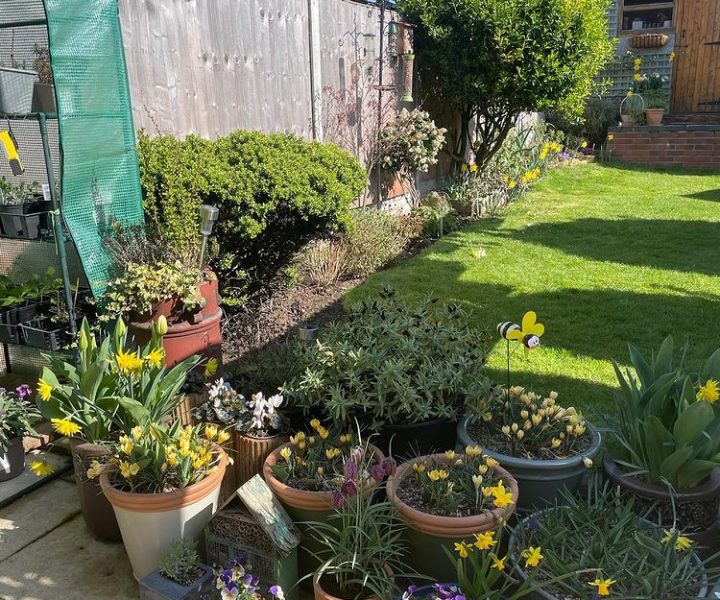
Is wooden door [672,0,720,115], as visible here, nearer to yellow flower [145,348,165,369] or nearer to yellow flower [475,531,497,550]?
yellow flower [145,348,165,369]

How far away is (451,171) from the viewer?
1022 centimetres

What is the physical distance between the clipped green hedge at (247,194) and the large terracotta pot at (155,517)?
181 centimetres

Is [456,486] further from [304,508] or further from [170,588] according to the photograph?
[170,588]

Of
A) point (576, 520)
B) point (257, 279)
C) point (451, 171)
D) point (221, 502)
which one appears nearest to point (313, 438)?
point (221, 502)

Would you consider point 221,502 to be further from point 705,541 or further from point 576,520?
point 705,541

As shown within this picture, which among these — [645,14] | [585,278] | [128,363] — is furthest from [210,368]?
[645,14]

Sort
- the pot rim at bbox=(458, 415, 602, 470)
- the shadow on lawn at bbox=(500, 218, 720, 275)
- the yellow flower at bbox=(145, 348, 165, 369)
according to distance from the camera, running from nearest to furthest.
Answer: the pot rim at bbox=(458, 415, 602, 470) < the yellow flower at bbox=(145, 348, 165, 369) < the shadow on lawn at bbox=(500, 218, 720, 275)

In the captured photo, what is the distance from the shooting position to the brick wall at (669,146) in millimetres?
12773

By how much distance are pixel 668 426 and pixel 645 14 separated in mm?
16653

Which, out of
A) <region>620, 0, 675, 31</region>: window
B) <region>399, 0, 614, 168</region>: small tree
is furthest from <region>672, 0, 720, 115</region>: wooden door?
<region>399, 0, 614, 168</region>: small tree

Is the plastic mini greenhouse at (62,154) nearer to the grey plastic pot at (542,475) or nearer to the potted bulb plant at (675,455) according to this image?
the grey plastic pot at (542,475)

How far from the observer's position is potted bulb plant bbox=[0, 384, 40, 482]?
3.26 m

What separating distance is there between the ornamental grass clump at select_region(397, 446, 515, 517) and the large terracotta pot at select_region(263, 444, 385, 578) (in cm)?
21

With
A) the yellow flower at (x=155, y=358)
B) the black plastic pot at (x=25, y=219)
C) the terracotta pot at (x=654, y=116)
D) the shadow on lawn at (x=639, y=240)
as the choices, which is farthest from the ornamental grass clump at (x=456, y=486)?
the terracotta pot at (x=654, y=116)
